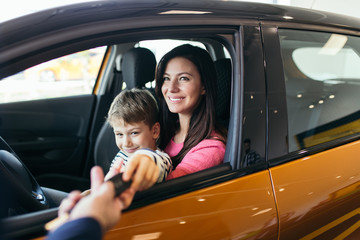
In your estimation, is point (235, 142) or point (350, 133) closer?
point (235, 142)

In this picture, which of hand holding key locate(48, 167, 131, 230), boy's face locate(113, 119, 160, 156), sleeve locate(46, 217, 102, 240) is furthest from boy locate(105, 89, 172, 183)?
sleeve locate(46, 217, 102, 240)

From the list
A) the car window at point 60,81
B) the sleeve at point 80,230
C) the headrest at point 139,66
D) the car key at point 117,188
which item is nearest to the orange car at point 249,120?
the car key at point 117,188

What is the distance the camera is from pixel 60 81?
2.81 metres

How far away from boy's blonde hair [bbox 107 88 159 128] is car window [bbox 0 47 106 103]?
45.5 inches

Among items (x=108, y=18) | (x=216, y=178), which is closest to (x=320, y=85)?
(x=216, y=178)

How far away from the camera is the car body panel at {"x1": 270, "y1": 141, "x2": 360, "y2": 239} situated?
1020mm

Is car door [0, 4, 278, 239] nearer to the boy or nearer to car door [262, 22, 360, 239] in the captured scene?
car door [262, 22, 360, 239]

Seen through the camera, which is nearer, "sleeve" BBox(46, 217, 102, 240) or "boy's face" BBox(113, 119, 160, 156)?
"sleeve" BBox(46, 217, 102, 240)

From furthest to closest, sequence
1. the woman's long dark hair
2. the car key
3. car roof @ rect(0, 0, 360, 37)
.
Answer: the woman's long dark hair < car roof @ rect(0, 0, 360, 37) < the car key

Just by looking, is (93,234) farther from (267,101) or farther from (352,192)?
(352,192)

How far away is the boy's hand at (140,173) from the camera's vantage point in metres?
0.70

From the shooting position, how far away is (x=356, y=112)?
1.45 meters

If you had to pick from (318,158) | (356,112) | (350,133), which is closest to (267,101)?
(318,158)

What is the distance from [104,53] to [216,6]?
2151 mm
